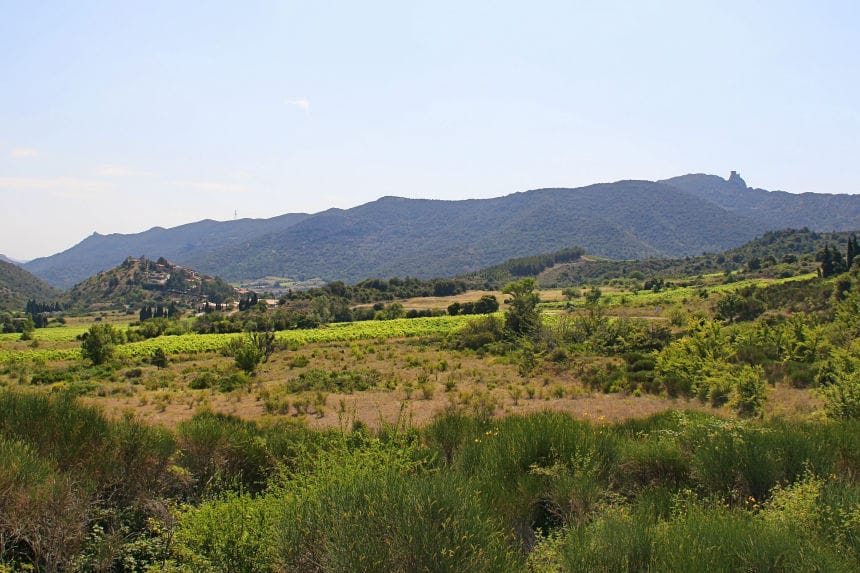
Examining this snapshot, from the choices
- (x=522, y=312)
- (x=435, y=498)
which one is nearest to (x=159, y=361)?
(x=522, y=312)

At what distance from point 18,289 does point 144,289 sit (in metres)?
42.7

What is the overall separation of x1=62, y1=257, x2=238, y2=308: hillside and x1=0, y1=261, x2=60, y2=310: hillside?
11081 millimetres

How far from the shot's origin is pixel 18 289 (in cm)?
16488

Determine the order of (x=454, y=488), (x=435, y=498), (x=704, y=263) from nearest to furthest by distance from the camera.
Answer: (x=435, y=498)
(x=454, y=488)
(x=704, y=263)

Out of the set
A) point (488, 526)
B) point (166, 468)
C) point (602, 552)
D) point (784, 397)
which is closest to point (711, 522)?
point (602, 552)

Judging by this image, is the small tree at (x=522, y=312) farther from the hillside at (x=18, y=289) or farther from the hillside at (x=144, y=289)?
the hillside at (x=18, y=289)

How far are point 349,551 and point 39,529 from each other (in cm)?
473

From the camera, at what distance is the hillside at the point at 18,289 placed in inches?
5704

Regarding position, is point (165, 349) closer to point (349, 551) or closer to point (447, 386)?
point (447, 386)

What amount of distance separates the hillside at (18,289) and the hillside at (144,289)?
1108 cm

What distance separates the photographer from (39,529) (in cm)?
698

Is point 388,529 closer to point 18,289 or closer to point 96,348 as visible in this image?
point 96,348

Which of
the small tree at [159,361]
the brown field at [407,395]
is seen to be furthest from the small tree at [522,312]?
the small tree at [159,361]

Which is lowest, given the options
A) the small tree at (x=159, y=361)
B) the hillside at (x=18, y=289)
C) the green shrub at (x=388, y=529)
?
the small tree at (x=159, y=361)
